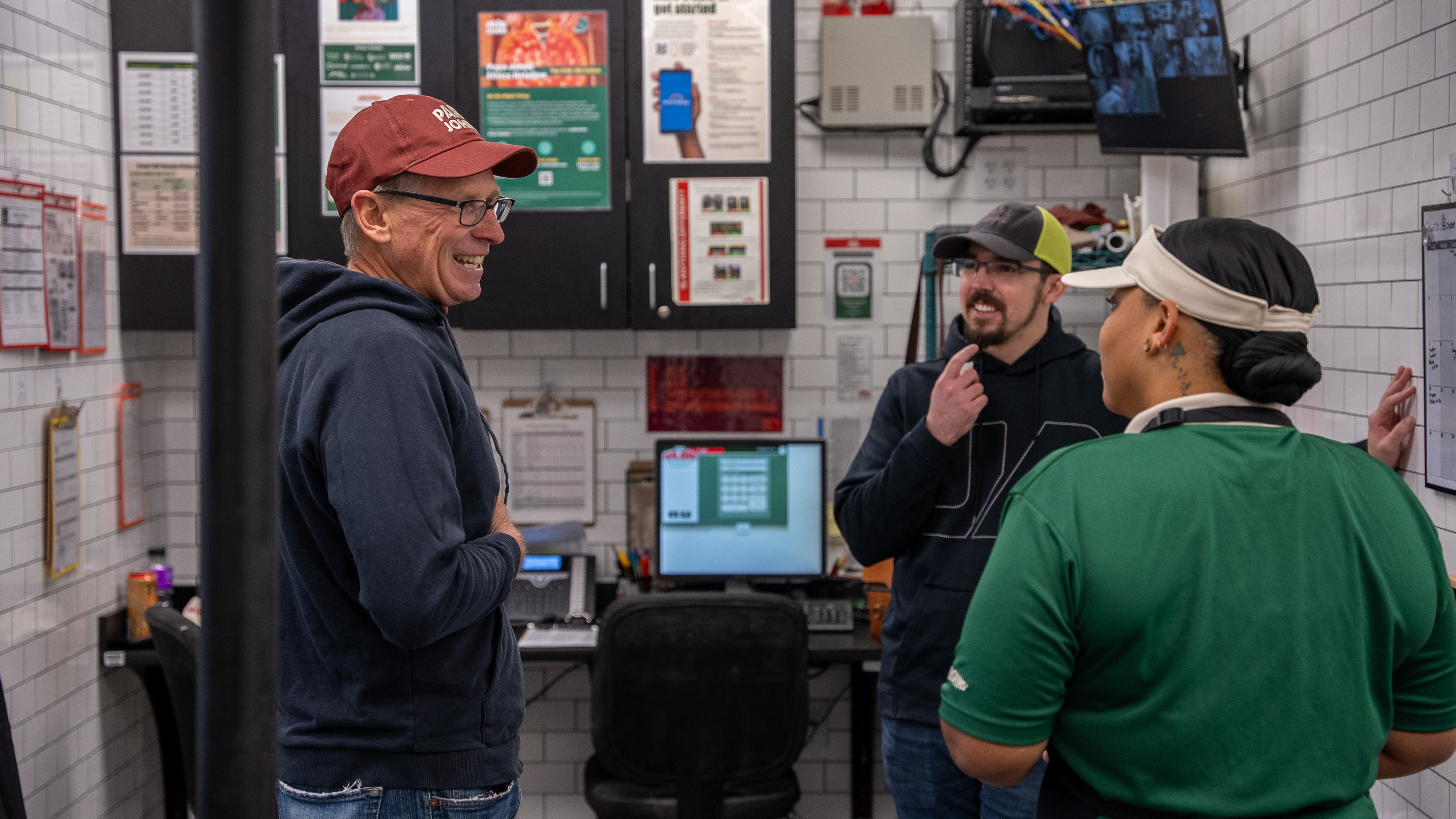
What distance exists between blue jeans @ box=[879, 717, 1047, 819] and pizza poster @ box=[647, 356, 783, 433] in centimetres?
173

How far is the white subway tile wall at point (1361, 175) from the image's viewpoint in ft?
6.83

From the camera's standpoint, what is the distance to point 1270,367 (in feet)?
3.59

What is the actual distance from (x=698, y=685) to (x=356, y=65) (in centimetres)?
228

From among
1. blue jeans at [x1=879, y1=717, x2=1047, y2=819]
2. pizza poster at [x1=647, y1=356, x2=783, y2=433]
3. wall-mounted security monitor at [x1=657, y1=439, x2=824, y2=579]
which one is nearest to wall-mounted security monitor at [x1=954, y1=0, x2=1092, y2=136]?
pizza poster at [x1=647, y1=356, x2=783, y2=433]

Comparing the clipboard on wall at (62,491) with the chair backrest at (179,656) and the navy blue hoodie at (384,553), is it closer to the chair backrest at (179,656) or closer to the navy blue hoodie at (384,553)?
the chair backrest at (179,656)

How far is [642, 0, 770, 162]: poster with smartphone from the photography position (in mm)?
3332

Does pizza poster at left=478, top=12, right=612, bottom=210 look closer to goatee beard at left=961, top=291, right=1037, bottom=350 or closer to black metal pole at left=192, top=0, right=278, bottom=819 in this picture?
goatee beard at left=961, top=291, right=1037, bottom=350

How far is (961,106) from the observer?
3.52m

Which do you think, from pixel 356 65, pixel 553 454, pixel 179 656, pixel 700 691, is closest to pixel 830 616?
pixel 700 691

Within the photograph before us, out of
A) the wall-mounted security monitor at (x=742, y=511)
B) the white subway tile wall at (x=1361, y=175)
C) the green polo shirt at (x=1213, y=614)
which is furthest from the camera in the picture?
the wall-mounted security monitor at (x=742, y=511)

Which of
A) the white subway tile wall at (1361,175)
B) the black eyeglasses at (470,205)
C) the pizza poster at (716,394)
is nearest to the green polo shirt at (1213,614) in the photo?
the black eyeglasses at (470,205)

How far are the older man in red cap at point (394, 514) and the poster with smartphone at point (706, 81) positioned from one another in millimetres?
2023

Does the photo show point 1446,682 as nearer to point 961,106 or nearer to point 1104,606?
point 1104,606

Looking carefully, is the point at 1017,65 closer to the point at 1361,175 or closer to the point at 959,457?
the point at 1361,175
